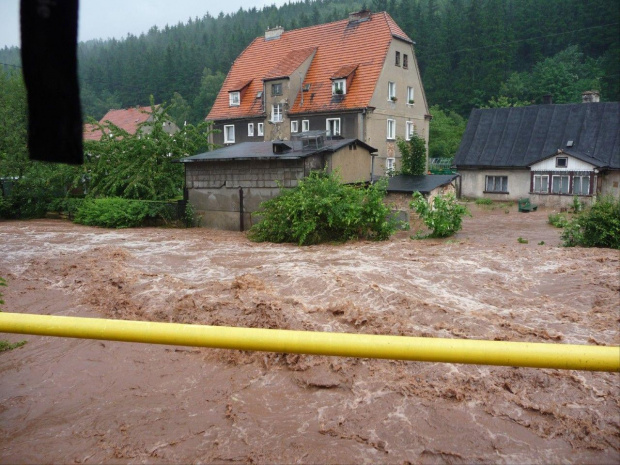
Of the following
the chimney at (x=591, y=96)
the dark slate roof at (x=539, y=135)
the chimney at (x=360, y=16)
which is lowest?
the dark slate roof at (x=539, y=135)

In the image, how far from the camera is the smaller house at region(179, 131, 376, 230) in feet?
60.0

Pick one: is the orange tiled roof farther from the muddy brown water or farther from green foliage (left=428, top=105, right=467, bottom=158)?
the muddy brown water

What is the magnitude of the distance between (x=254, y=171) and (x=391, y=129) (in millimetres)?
15817

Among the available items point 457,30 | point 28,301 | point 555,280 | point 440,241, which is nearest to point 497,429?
point 555,280

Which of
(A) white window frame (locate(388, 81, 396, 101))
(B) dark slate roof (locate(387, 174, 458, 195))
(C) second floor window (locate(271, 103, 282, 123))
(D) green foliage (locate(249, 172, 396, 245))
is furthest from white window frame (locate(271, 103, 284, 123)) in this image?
(D) green foliage (locate(249, 172, 396, 245))

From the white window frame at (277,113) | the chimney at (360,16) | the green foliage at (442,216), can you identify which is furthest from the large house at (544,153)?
the green foliage at (442,216)

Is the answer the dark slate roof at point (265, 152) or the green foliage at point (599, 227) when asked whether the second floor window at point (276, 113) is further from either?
the green foliage at point (599, 227)

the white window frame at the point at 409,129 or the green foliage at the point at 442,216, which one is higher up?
the white window frame at the point at 409,129

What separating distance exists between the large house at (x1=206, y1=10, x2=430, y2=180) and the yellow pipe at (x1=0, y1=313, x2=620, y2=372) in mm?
28495

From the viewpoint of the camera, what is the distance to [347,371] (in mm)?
6617

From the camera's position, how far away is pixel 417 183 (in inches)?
947

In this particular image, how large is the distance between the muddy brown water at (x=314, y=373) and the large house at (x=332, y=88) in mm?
18942

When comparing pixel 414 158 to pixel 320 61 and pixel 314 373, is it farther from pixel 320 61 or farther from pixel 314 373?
→ pixel 314 373

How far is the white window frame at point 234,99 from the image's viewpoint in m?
36.3
